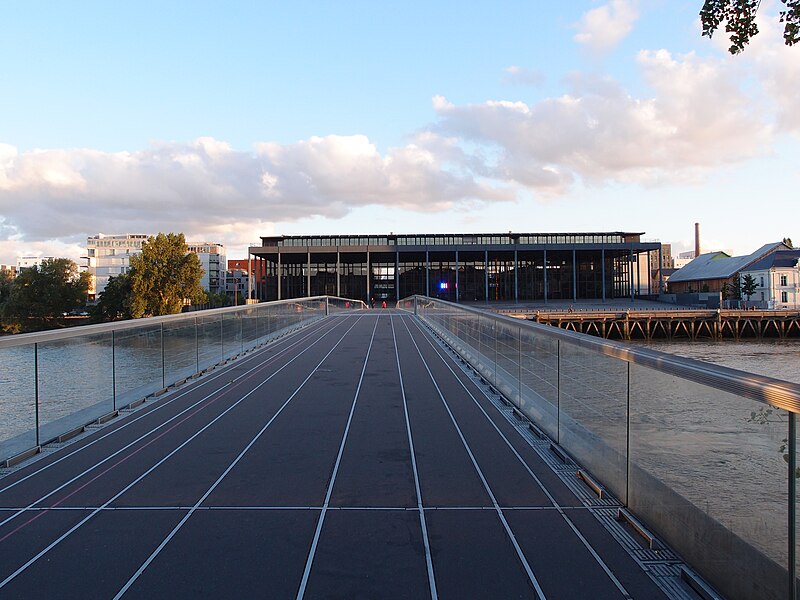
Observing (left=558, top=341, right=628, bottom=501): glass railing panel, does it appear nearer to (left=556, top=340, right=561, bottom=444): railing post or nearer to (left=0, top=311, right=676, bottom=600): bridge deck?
(left=556, top=340, right=561, bottom=444): railing post

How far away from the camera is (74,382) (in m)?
6.14

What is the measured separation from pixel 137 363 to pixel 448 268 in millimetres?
67451

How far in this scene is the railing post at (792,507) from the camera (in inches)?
89.3

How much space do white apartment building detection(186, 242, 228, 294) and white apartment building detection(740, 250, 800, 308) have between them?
98.8m

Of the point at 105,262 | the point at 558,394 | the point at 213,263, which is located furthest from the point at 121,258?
the point at 558,394

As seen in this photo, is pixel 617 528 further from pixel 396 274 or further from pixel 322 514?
pixel 396 274

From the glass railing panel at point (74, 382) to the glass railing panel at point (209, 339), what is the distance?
10.6ft

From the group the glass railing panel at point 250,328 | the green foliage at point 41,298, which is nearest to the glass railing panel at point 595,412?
the glass railing panel at point 250,328

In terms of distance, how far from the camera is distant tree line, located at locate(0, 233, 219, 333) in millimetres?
61844

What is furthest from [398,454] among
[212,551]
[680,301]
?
[680,301]

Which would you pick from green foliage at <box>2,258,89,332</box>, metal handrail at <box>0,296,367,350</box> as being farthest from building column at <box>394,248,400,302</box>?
metal handrail at <box>0,296,367,350</box>

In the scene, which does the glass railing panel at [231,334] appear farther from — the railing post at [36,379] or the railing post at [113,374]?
the railing post at [36,379]

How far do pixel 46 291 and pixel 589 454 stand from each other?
75.1 metres

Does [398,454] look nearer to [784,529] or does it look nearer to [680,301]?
[784,529]
